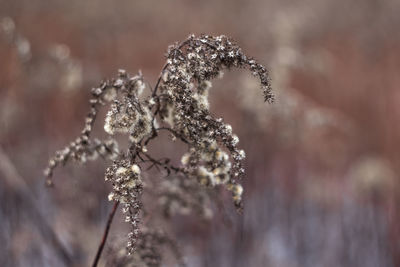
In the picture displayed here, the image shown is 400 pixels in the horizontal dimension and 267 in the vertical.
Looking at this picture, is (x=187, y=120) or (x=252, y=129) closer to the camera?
(x=187, y=120)

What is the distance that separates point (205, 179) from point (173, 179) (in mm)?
692

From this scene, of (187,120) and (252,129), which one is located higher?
(252,129)

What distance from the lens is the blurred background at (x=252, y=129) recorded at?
3729mm

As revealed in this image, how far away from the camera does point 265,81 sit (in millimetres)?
1469

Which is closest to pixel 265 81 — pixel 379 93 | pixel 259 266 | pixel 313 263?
pixel 259 266

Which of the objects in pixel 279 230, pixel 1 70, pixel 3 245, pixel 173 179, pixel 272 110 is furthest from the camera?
pixel 1 70

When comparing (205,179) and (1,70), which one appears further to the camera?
(1,70)

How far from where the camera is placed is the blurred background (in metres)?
3.73

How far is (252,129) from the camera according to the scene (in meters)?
3.96

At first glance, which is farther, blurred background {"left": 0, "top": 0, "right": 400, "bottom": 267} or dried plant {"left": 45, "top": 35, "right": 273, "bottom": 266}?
blurred background {"left": 0, "top": 0, "right": 400, "bottom": 267}

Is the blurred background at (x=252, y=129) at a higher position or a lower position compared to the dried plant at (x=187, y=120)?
higher

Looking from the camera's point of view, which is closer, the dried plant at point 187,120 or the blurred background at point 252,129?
the dried plant at point 187,120

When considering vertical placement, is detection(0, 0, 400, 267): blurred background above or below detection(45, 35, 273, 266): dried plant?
above

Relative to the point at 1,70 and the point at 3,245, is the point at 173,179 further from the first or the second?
the point at 1,70
